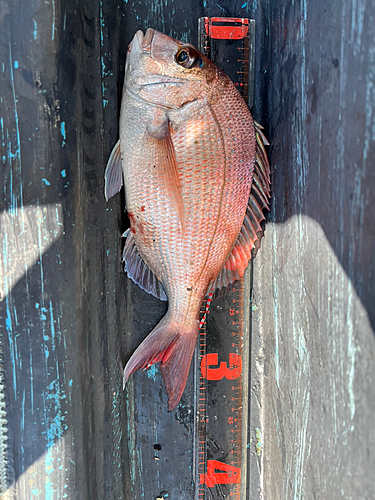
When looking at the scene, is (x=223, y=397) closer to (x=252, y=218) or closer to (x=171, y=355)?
(x=171, y=355)

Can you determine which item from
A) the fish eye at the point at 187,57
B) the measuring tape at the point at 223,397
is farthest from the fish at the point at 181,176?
the measuring tape at the point at 223,397

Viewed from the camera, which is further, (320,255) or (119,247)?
(119,247)

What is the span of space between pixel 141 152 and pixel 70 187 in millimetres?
272

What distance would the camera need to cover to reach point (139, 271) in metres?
1.26

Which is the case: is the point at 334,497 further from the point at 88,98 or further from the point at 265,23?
the point at 265,23

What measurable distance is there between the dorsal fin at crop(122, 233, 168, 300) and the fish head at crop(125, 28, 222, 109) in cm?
51

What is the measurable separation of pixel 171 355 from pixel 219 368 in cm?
43

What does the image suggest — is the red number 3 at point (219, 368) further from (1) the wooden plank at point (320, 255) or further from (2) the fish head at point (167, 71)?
(2) the fish head at point (167, 71)

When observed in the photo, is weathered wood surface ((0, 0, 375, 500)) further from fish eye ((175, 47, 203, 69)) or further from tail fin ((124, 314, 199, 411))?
fish eye ((175, 47, 203, 69))

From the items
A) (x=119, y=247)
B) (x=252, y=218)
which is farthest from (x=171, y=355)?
(x=252, y=218)

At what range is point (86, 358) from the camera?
3.84 feet

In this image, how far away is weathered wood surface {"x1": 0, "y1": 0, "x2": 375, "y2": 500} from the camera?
0.87 m

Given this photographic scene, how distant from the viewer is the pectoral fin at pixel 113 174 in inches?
45.4

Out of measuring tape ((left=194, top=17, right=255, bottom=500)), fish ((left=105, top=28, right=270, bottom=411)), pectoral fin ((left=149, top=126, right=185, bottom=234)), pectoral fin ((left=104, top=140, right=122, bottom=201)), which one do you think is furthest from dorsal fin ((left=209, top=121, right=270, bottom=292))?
pectoral fin ((left=104, top=140, right=122, bottom=201))
